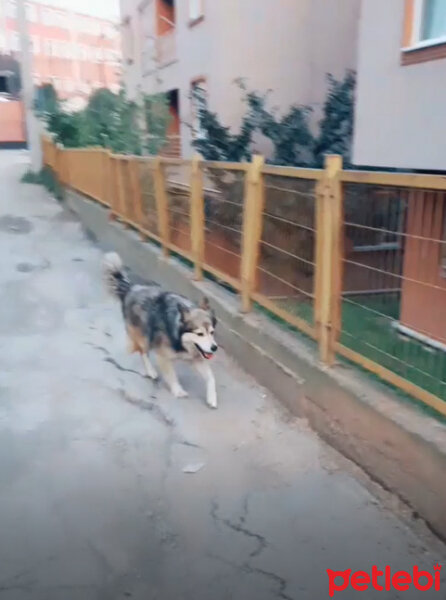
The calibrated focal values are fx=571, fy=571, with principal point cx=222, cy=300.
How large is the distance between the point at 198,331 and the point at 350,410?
1.21 metres

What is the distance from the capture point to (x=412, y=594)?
2447 millimetres

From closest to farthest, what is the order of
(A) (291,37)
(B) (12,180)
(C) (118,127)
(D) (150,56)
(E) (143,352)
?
(E) (143,352) < (A) (291,37) < (C) (118,127) < (D) (150,56) < (B) (12,180)

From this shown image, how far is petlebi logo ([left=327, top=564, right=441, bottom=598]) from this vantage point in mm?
2482

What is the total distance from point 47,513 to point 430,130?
467 centimetres

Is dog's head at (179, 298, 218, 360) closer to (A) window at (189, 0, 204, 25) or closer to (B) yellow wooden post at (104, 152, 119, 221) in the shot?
(B) yellow wooden post at (104, 152, 119, 221)

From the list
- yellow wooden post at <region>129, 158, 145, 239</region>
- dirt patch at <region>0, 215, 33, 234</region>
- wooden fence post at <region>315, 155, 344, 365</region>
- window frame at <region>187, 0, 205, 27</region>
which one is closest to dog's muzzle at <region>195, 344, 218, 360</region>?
wooden fence post at <region>315, 155, 344, 365</region>

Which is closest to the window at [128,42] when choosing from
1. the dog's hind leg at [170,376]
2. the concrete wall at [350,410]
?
the concrete wall at [350,410]

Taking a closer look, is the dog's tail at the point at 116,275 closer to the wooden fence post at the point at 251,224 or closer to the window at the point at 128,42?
the wooden fence post at the point at 251,224

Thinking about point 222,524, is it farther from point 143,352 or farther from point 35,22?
point 35,22

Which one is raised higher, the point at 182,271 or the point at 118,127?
the point at 118,127

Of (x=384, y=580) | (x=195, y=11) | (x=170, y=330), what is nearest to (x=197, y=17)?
(x=195, y=11)

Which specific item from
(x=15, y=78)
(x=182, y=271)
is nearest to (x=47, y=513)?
(x=182, y=271)

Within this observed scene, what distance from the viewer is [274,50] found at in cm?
1002

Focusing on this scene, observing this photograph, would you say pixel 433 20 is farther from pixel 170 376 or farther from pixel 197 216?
pixel 170 376
